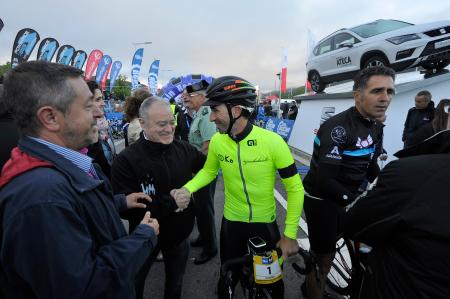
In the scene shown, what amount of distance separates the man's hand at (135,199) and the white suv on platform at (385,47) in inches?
316

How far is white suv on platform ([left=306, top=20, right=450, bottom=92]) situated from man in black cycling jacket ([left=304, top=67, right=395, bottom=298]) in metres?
6.16

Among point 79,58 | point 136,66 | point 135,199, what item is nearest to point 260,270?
point 135,199

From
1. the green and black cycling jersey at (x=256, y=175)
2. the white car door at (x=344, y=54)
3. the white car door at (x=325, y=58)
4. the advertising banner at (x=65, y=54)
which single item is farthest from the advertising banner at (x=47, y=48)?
the green and black cycling jersey at (x=256, y=175)

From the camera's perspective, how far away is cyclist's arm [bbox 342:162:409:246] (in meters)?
1.07

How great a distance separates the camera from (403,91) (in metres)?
7.11

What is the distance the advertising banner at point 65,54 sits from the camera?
16562 millimetres

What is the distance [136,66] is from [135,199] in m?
23.7

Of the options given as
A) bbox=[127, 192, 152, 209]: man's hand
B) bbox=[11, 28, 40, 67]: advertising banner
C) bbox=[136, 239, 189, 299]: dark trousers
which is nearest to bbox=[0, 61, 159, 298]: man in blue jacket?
bbox=[127, 192, 152, 209]: man's hand

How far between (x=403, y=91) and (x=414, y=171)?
24.7 feet

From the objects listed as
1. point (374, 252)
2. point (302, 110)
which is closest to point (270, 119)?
point (302, 110)

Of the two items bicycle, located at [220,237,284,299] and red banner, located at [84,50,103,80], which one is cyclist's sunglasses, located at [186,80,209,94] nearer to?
bicycle, located at [220,237,284,299]

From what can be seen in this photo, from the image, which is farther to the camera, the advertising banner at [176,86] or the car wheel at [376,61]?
the car wheel at [376,61]

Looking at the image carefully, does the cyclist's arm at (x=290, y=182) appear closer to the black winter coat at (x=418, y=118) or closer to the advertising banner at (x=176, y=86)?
the advertising banner at (x=176, y=86)

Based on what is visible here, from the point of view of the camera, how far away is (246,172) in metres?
2.01
